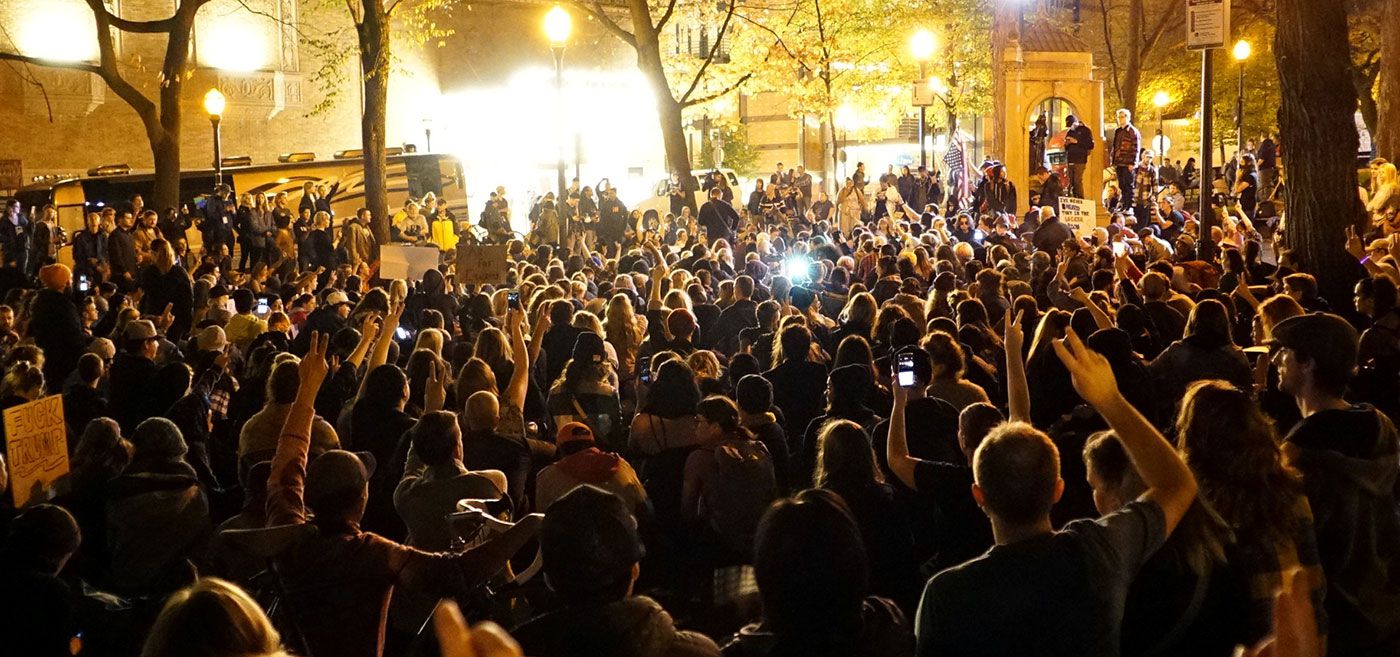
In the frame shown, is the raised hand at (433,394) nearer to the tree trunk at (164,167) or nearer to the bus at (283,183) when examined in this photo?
the tree trunk at (164,167)

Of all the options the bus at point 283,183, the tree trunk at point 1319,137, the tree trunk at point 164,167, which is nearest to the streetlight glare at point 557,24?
the tree trunk at point 1319,137

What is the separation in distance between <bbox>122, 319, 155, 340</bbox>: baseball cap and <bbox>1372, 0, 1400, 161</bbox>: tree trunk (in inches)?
809

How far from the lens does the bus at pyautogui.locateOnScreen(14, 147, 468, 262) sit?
30578 millimetres

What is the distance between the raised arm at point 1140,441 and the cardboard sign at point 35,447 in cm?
465

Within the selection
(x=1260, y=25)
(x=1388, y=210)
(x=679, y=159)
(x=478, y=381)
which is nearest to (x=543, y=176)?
(x=679, y=159)

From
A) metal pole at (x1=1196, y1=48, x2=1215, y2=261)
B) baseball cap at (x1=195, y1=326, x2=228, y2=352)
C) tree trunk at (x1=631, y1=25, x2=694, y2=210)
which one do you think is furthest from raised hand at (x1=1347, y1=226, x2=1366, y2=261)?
tree trunk at (x1=631, y1=25, x2=694, y2=210)

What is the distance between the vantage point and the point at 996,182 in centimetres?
2562

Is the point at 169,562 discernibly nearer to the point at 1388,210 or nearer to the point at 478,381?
the point at 478,381

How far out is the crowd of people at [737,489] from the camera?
3.28 m

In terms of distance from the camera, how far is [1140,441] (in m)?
3.78

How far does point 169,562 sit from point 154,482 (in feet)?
1.13

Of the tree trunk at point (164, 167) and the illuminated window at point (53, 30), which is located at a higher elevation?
the illuminated window at point (53, 30)

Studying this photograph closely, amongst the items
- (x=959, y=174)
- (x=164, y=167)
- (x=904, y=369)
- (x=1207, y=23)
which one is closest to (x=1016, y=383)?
(x=904, y=369)

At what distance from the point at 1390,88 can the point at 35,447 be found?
74.5ft
